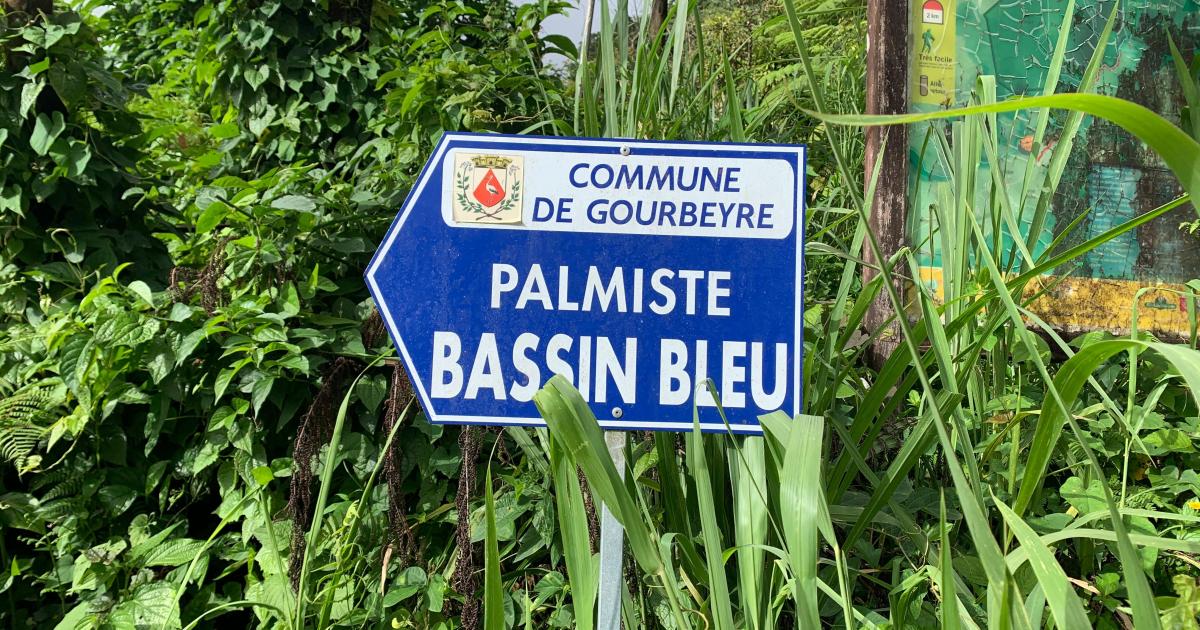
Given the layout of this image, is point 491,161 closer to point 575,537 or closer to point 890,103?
point 575,537

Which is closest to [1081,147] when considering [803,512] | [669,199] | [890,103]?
[890,103]

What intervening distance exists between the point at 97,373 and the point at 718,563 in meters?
1.28

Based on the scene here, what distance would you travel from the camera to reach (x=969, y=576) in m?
1.24

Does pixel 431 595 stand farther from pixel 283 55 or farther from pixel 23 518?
pixel 283 55

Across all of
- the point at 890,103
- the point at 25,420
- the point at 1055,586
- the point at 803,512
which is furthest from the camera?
the point at 890,103

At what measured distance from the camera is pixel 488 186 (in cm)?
109

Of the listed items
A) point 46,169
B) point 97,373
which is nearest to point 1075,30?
point 97,373

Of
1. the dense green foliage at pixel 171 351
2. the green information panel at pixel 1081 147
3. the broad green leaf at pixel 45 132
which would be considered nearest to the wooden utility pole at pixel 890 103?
the green information panel at pixel 1081 147

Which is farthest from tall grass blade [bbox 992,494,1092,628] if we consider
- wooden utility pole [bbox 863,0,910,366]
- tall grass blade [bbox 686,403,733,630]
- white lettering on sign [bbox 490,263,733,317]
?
wooden utility pole [bbox 863,0,910,366]

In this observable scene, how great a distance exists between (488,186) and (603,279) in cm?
19

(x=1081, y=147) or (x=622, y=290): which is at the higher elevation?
(x=1081, y=147)

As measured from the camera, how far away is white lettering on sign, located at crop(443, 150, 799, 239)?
1.07 metres

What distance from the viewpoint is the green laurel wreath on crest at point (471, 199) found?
3.55 feet

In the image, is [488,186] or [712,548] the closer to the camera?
[712,548]
